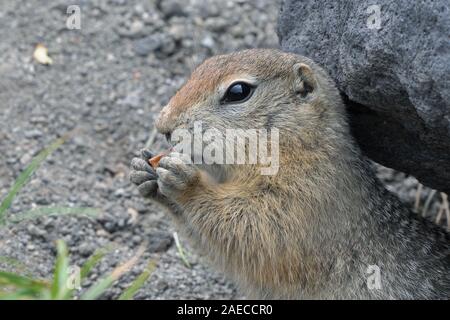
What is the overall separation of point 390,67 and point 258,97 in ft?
2.27

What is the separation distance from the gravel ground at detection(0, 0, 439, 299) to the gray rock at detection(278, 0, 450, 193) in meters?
1.47

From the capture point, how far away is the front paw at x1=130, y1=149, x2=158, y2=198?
14.3ft

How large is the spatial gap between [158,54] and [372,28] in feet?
10.1

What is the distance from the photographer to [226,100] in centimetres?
415

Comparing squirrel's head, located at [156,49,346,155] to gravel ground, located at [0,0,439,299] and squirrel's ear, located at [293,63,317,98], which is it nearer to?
squirrel's ear, located at [293,63,317,98]

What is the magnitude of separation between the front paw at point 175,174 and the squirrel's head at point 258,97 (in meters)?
0.16

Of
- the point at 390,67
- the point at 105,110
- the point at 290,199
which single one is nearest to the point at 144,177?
the point at 290,199

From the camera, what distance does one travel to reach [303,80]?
14.3ft

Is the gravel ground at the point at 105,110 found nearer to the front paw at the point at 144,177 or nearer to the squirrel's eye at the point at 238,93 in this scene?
the front paw at the point at 144,177

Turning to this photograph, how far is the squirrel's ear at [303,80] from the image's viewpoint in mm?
4328

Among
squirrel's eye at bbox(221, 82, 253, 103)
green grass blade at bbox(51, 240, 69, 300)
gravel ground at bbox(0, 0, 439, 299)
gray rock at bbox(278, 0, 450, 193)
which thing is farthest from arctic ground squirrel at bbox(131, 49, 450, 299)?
gravel ground at bbox(0, 0, 439, 299)

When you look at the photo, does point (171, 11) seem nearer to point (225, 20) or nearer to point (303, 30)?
point (225, 20)

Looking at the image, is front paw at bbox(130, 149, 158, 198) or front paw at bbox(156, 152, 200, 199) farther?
front paw at bbox(130, 149, 158, 198)

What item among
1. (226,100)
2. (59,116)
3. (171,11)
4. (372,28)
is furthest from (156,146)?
(372,28)
